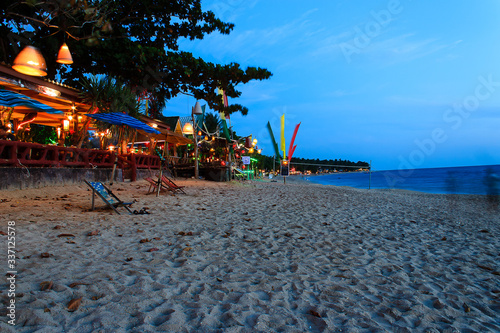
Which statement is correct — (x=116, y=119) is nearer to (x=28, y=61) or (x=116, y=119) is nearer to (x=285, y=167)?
(x=28, y=61)

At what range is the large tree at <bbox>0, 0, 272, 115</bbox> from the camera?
1034 cm

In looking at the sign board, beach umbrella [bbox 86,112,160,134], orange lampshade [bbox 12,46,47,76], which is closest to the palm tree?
beach umbrella [bbox 86,112,160,134]

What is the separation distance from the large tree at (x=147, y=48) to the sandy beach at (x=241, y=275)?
7.03m

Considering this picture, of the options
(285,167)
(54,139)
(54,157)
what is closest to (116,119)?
(54,157)

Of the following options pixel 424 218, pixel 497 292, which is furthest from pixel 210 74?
pixel 497 292

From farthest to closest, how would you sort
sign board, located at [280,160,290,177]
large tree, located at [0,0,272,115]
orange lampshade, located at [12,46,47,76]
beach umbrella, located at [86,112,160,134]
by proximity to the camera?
sign board, located at [280,160,290,177], large tree, located at [0,0,272,115], beach umbrella, located at [86,112,160,134], orange lampshade, located at [12,46,47,76]

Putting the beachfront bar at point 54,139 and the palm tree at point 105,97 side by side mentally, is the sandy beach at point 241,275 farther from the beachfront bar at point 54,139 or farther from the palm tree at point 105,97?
the palm tree at point 105,97

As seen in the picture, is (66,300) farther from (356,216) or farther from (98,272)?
(356,216)

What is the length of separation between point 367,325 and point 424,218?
633cm

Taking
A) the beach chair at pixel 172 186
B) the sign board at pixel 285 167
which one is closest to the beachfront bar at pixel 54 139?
the beach chair at pixel 172 186

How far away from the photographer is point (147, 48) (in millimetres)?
10523

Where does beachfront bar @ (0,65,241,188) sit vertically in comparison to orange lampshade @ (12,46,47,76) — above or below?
below

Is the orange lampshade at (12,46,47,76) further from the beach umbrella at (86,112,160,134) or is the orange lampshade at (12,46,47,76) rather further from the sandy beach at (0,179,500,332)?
the sandy beach at (0,179,500,332)

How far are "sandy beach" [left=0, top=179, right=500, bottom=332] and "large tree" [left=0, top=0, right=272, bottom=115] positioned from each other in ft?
23.1
